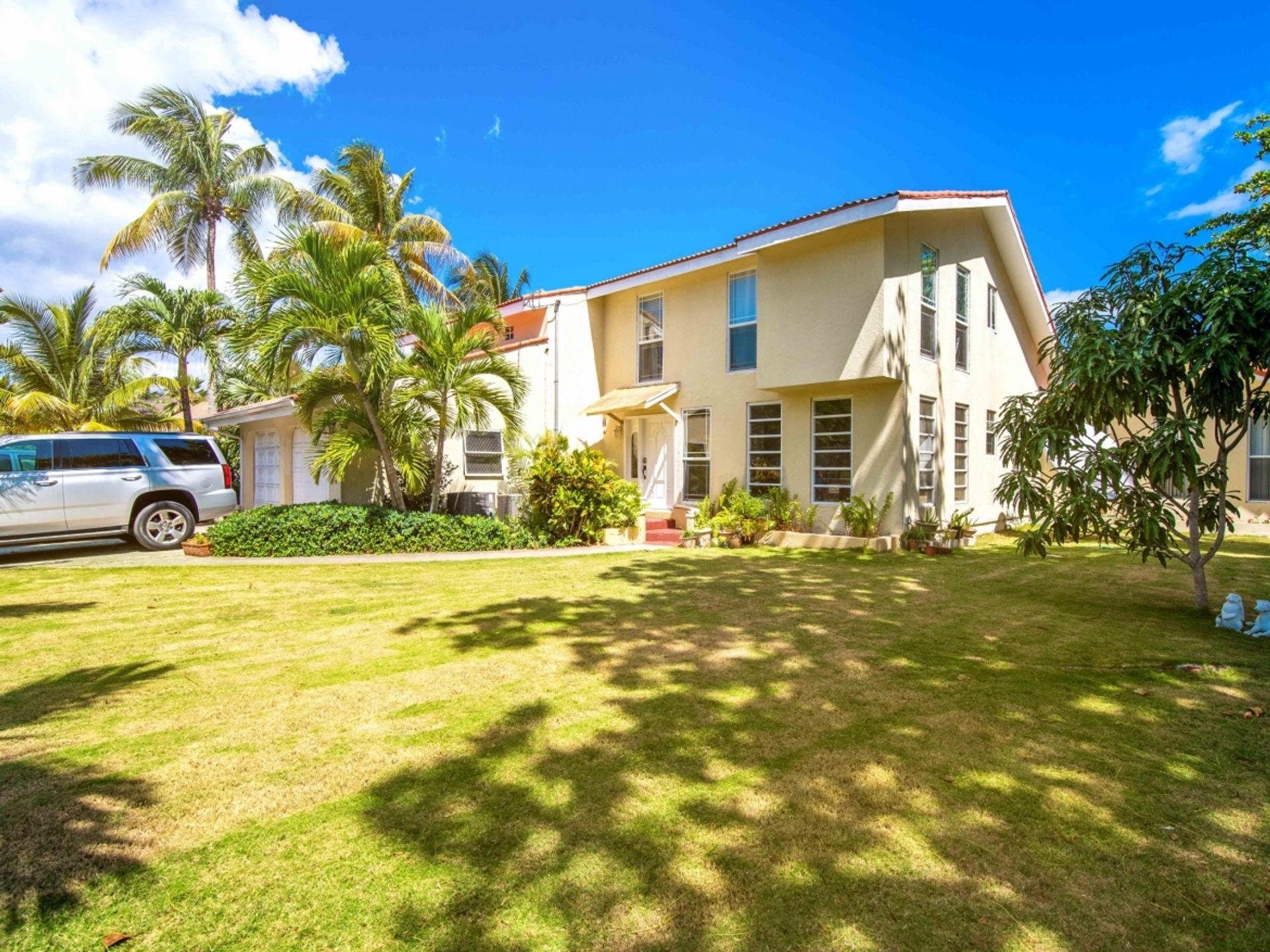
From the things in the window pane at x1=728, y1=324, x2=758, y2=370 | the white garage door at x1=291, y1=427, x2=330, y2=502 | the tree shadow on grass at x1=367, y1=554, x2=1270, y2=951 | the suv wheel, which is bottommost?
the tree shadow on grass at x1=367, y1=554, x2=1270, y2=951

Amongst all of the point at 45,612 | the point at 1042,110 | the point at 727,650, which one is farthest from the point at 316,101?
the point at 1042,110

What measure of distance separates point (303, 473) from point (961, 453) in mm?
16232

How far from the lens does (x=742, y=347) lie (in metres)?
15.5

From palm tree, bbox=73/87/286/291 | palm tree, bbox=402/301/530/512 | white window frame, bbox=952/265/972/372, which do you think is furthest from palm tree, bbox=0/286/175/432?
white window frame, bbox=952/265/972/372

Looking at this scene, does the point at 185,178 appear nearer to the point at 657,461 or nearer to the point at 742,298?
the point at 657,461

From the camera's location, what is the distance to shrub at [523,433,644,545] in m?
13.4

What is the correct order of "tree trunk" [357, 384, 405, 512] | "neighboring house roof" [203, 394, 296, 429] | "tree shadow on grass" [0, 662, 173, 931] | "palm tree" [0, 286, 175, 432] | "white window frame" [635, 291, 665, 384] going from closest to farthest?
1. "tree shadow on grass" [0, 662, 173, 931]
2. "tree trunk" [357, 384, 405, 512]
3. "neighboring house roof" [203, 394, 296, 429]
4. "white window frame" [635, 291, 665, 384]
5. "palm tree" [0, 286, 175, 432]

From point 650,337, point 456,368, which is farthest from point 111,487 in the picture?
point 650,337

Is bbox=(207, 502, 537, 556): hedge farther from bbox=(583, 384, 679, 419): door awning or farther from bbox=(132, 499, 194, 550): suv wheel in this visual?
bbox=(583, 384, 679, 419): door awning

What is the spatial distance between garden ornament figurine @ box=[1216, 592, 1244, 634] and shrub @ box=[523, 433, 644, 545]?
9.67 metres

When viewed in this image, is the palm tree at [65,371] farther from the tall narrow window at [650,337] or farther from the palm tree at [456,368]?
the tall narrow window at [650,337]

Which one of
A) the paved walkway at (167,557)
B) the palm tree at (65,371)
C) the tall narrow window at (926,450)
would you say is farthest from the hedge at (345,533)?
the palm tree at (65,371)

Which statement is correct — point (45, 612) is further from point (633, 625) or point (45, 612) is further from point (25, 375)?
point (25, 375)

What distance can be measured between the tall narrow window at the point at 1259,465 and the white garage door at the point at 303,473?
24012mm
